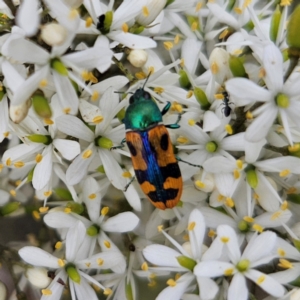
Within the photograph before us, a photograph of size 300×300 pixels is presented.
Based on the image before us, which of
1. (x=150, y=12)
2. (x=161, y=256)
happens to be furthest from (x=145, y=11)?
(x=161, y=256)

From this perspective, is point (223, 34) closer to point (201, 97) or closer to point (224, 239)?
point (201, 97)

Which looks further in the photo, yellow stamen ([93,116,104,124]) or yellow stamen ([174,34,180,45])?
yellow stamen ([174,34,180,45])

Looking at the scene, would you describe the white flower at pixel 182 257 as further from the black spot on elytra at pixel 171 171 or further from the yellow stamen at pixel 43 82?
the yellow stamen at pixel 43 82

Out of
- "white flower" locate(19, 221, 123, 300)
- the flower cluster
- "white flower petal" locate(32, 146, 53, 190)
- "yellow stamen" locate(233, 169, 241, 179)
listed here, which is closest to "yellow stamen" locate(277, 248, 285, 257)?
the flower cluster

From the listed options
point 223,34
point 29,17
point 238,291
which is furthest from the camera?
point 223,34

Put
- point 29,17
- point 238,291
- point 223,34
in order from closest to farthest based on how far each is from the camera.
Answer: point 29,17 < point 238,291 < point 223,34

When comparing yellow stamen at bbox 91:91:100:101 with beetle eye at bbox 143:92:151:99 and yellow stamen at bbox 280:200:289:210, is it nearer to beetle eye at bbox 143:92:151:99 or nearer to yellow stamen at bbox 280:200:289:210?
beetle eye at bbox 143:92:151:99

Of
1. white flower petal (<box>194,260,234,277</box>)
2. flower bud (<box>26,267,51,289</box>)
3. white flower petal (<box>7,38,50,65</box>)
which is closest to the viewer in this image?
white flower petal (<box>7,38,50,65</box>)

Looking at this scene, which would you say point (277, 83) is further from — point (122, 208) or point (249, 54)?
point (122, 208)
